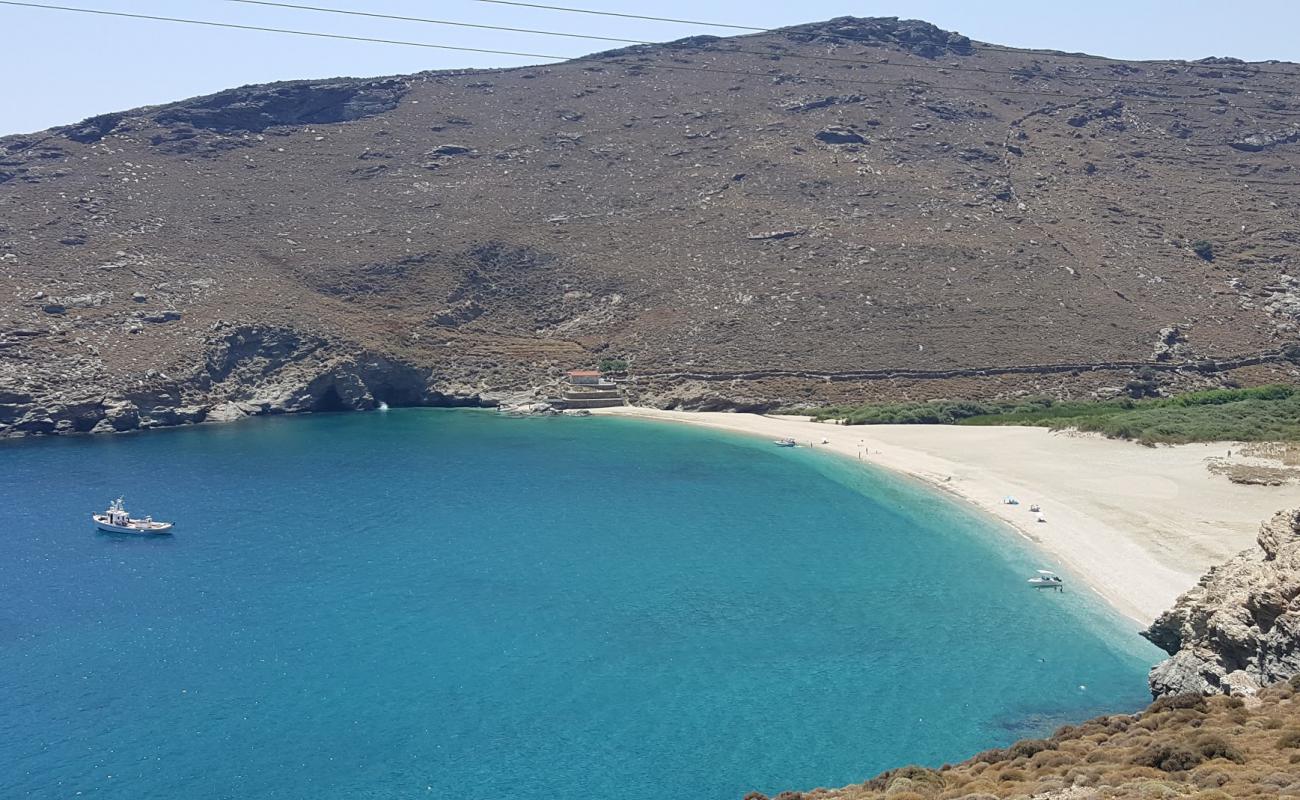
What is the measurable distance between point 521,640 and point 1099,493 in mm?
30689

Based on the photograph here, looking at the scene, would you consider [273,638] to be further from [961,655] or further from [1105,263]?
[1105,263]

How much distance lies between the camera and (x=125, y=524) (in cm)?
4606

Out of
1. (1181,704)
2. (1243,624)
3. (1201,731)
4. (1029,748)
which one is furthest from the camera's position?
(1243,624)

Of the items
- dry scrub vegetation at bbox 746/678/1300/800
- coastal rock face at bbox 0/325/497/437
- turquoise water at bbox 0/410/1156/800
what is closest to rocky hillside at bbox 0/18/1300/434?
coastal rock face at bbox 0/325/497/437

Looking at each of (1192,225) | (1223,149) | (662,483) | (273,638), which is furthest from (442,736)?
(1223,149)

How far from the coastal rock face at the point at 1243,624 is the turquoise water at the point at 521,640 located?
259 centimetres

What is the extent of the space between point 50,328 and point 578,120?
208ft

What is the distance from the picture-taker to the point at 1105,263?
9462cm

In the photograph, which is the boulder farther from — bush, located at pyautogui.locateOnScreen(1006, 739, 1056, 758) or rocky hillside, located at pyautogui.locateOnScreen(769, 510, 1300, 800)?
bush, located at pyautogui.locateOnScreen(1006, 739, 1056, 758)

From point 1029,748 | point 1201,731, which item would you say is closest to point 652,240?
point 1029,748

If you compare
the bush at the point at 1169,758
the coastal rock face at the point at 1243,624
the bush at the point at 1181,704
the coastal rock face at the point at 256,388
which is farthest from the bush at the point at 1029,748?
the coastal rock face at the point at 256,388

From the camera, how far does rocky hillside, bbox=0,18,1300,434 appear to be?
82750mm

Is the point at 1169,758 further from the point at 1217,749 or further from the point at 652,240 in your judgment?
the point at 652,240

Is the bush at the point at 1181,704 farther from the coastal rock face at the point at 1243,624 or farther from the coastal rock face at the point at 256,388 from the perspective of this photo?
the coastal rock face at the point at 256,388
